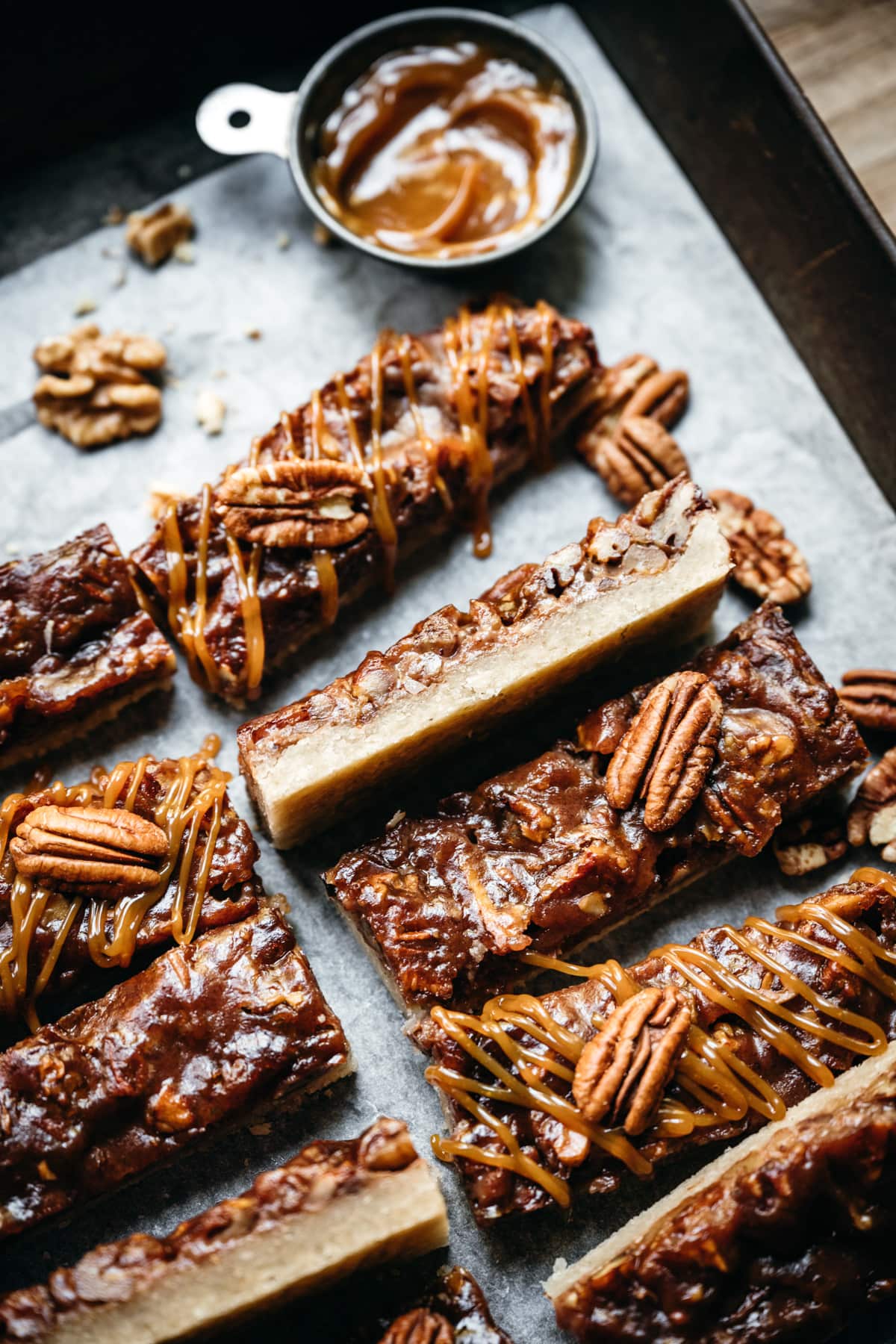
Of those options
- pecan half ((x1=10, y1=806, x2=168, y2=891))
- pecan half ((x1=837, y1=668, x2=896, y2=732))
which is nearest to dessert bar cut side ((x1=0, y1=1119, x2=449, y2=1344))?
pecan half ((x1=10, y1=806, x2=168, y2=891))

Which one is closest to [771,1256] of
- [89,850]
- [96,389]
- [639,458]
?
[89,850]

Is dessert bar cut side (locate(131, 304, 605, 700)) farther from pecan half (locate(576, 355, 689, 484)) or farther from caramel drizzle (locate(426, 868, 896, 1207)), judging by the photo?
caramel drizzle (locate(426, 868, 896, 1207))

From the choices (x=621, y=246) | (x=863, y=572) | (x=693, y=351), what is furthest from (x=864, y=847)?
(x=621, y=246)

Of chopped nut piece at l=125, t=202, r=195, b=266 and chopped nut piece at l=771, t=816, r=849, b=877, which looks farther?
chopped nut piece at l=125, t=202, r=195, b=266

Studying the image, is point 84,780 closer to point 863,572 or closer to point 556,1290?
point 556,1290

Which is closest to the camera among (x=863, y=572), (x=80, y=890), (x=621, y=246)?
(x=80, y=890)

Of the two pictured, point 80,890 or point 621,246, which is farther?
point 621,246

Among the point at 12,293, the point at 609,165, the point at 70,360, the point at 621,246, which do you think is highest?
the point at 12,293
